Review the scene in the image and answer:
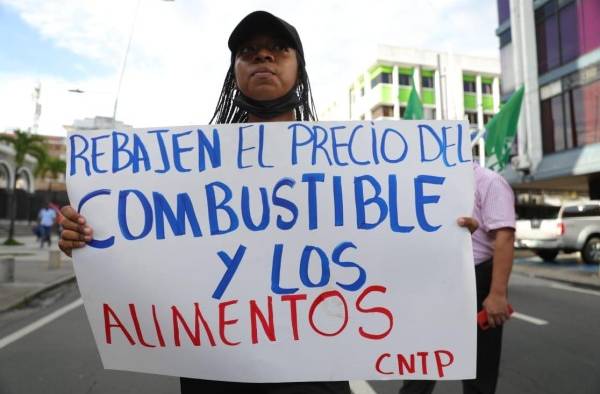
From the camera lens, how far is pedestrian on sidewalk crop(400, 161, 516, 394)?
210cm

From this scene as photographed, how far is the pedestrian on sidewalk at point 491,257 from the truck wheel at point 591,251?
12.3m

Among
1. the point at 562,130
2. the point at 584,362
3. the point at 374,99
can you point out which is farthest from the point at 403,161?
the point at 374,99

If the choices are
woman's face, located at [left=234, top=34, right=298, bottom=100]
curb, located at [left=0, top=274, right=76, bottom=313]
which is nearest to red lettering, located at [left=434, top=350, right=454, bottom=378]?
woman's face, located at [left=234, top=34, right=298, bottom=100]

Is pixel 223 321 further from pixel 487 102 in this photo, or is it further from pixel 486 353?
pixel 487 102

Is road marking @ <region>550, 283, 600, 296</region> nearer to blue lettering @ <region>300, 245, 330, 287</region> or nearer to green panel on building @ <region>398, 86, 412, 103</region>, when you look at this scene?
blue lettering @ <region>300, 245, 330, 287</region>

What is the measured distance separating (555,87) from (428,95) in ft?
94.7

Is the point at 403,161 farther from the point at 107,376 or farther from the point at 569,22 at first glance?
the point at 569,22

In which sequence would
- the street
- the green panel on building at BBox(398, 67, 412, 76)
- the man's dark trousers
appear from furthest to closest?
the green panel on building at BBox(398, 67, 412, 76)
the street
the man's dark trousers

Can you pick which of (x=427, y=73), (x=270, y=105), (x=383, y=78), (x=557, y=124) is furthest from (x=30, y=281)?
(x=427, y=73)

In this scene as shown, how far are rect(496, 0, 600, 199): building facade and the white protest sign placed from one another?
738 inches

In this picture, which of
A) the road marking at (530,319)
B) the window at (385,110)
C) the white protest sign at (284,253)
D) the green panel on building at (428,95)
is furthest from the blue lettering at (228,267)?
the green panel on building at (428,95)

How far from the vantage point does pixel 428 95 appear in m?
49.1

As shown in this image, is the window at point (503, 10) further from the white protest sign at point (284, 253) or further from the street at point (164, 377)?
the white protest sign at point (284, 253)

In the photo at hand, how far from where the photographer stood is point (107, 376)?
4.04m
